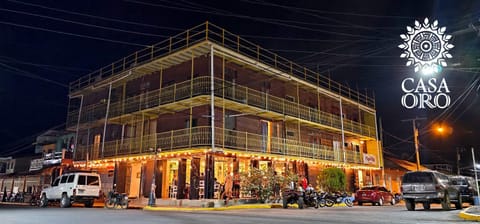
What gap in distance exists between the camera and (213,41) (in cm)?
2144

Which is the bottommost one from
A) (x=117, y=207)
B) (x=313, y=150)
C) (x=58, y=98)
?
(x=117, y=207)

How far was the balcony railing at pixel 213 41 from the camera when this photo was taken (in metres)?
22.3

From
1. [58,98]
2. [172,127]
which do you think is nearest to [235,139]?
[172,127]

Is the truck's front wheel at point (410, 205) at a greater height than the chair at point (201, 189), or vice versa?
the chair at point (201, 189)

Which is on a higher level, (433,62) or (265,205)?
(433,62)

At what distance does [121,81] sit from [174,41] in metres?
6.95

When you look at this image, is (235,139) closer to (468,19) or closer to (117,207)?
(117,207)

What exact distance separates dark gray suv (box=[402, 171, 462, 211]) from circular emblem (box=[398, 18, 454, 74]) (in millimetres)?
4553

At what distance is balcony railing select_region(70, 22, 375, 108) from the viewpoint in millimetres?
22344

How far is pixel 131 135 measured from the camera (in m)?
27.0

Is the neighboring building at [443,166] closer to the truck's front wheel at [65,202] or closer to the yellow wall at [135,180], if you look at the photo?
the yellow wall at [135,180]

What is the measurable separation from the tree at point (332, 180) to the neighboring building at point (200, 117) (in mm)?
1385

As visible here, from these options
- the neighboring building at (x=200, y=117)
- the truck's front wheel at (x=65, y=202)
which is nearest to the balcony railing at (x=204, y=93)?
the neighboring building at (x=200, y=117)

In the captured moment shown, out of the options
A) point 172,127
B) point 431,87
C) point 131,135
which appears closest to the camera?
point 431,87
